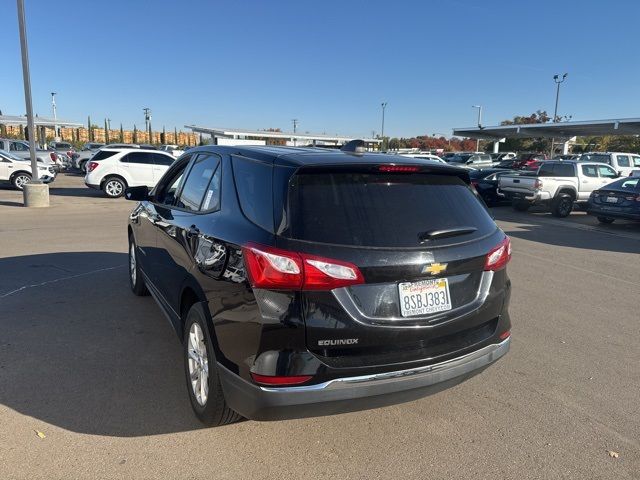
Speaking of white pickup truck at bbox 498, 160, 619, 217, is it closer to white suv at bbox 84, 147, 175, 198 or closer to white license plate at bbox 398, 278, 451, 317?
white suv at bbox 84, 147, 175, 198

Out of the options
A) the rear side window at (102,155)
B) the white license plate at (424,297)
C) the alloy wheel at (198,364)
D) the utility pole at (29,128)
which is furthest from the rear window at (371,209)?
the rear side window at (102,155)

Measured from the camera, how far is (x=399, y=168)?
294 centimetres

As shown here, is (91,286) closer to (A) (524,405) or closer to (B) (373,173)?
(B) (373,173)

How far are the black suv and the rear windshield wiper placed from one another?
1 cm

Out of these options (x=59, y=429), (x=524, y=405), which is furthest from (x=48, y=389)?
(x=524, y=405)

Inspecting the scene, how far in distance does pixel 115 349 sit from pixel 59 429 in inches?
45.9

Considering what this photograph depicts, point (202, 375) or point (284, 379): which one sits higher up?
point (284, 379)

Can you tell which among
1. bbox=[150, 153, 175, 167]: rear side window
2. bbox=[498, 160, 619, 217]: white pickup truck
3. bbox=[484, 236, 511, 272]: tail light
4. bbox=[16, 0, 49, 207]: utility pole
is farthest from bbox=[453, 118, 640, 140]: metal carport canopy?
bbox=[484, 236, 511, 272]: tail light

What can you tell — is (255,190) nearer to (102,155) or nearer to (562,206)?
(562,206)

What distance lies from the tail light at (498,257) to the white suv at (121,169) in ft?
51.1

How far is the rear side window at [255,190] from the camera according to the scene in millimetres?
2662

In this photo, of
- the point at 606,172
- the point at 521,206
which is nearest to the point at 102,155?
the point at 521,206

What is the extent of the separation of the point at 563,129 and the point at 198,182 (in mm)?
49101

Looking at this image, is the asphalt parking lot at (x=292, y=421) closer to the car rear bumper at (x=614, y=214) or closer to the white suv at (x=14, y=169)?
the car rear bumper at (x=614, y=214)
